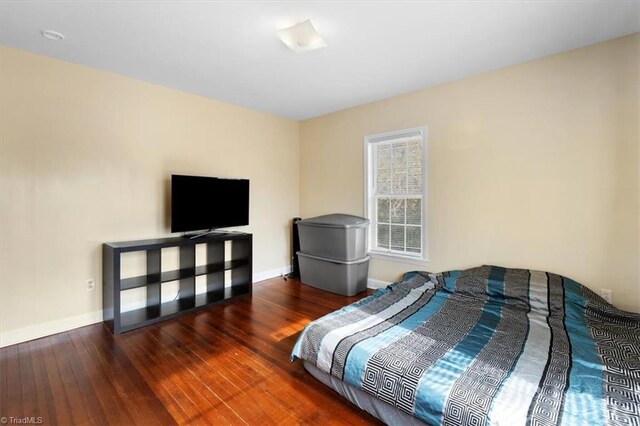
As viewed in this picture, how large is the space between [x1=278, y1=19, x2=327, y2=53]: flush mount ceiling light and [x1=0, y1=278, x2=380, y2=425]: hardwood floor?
2436 mm

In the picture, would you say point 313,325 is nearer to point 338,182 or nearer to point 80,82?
point 338,182

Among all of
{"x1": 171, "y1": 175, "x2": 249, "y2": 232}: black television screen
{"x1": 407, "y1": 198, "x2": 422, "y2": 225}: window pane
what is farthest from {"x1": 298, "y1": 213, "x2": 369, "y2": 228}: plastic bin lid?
{"x1": 171, "y1": 175, "x2": 249, "y2": 232}: black television screen

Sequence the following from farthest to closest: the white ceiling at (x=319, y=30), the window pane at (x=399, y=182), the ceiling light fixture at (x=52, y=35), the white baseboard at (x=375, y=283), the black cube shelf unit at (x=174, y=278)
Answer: the white baseboard at (x=375, y=283) → the window pane at (x=399, y=182) → the black cube shelf unit at (x=174, y=278) → the ceiling light fixture at (x=52, y=35) → the white ceiling at (x=319, y=30)

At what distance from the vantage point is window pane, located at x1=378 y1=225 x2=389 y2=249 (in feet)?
12.4

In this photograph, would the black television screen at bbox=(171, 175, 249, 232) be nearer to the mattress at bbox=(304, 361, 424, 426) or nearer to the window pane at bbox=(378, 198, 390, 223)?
the window pane at bbox=(378, 198, 390, 223)

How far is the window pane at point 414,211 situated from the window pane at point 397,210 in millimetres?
93

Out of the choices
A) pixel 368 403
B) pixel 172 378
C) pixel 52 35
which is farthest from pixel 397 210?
pixel 52 35

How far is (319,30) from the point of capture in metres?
2.18

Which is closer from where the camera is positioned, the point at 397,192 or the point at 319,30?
the point at 319,30

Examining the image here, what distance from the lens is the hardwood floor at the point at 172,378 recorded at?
1.61 metres

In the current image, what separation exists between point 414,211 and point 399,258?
2.03ft

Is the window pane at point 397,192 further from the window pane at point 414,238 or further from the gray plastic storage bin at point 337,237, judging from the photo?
the gray plastic storage bin at point 337,237

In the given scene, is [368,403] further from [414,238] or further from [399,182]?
[399,182]
